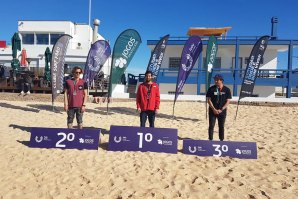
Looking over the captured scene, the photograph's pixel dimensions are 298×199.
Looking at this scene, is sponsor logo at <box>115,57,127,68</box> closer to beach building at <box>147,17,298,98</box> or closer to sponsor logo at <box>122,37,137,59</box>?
sponsor logo at <box>122,37,137,59</box>

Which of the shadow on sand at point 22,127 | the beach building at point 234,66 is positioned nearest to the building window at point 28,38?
the beach building at point 234,66

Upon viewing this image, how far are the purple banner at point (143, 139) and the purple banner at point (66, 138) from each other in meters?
0.40

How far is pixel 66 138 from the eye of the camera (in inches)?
228

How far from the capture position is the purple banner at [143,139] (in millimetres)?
5598

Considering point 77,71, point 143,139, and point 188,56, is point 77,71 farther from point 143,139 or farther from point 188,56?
point 188,56

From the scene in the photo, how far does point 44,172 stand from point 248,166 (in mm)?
3471

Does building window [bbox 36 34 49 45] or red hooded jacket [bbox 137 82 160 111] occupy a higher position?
building window [bbox 36 34 49 45]

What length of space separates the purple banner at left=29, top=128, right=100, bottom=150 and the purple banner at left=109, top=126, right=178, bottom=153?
1.31ft

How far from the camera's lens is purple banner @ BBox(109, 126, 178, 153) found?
5598 millimetres

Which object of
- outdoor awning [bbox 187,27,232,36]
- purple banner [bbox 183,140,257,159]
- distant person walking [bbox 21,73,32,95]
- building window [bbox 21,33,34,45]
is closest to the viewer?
purple banner [bbox 183,140,257,159]

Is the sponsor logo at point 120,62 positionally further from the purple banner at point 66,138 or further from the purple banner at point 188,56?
the purple banner at point 66,138

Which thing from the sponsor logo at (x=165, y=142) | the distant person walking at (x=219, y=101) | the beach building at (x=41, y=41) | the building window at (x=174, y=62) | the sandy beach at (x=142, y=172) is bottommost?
the sandy beach at (x=142, y=172)

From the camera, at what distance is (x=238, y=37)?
61.0ft

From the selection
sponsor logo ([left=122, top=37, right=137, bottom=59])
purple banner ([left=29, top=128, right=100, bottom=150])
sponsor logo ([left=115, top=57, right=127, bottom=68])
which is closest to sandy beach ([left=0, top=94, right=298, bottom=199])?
purple banner ([left=29, top=128, right=100, bottom=150])
